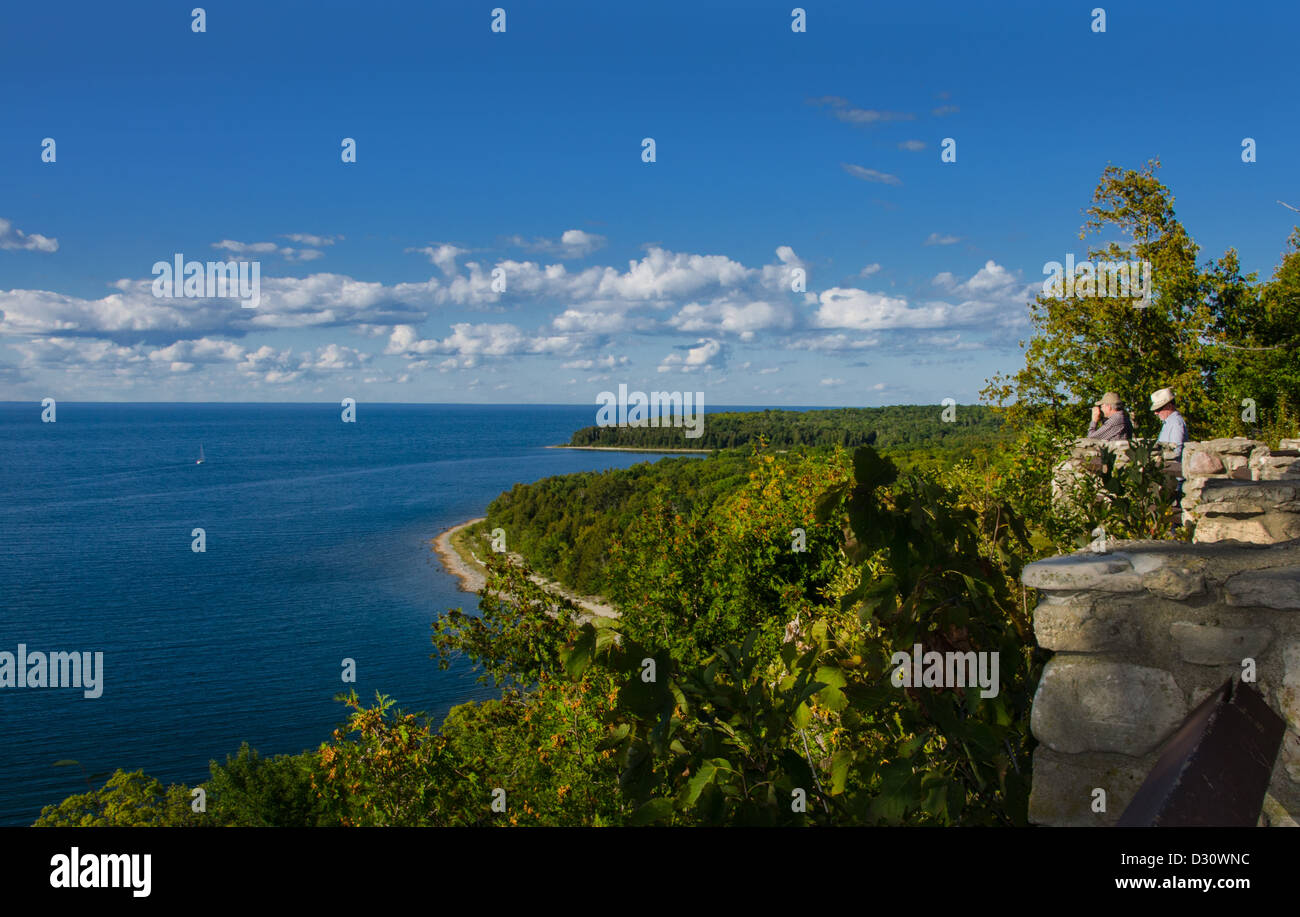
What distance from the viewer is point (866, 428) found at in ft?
104

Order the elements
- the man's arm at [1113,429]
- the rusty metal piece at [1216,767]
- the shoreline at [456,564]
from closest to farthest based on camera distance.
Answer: the rusty metal piece at [1216,767] < the man's arm at [1113,429] < the shoreline at [456,564]

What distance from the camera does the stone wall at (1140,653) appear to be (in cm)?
206

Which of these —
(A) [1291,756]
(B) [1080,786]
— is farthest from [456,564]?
(A) [1291,756]

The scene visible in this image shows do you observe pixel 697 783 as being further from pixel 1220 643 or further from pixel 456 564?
pixel 456 564

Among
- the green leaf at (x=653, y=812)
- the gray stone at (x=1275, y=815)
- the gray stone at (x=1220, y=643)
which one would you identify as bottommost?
the gray stone at (x=1275, y=815)

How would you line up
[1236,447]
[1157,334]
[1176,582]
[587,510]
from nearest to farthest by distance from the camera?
[1176,582] → [1236,447] → [1157,334] → [587,510]

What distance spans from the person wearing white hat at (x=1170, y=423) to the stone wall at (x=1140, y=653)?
24.8ft

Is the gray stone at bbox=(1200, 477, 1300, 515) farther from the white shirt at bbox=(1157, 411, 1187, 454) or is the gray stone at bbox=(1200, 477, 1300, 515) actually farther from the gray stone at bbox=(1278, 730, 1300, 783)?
the white shirt at bbox=(1157, 411, 1187, 454)

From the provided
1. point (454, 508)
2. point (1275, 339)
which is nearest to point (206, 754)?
point (1275, 339)

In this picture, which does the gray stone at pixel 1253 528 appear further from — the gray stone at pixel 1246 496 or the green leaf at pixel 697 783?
the green leaf at pixel 697 783

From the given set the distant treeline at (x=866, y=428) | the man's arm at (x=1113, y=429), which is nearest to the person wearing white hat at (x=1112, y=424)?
the man's arm at (x=1113, y=429)

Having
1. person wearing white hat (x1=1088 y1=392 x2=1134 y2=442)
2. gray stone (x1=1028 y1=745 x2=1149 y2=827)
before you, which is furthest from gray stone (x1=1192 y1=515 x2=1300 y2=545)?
person wearing white hat (x1=1088 y1=392 x2=1134 y2=442)

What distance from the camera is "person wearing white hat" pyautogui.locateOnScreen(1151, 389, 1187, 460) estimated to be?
348 inches

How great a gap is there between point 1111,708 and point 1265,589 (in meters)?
0.48
